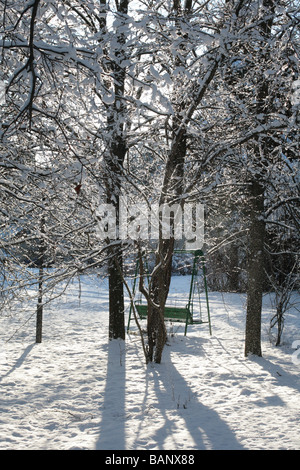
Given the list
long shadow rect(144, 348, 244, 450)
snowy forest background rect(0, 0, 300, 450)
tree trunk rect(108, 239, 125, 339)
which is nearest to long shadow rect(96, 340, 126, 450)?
long shadow rect(144, 348, 244, 450)

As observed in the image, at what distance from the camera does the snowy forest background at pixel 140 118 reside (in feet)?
11.2

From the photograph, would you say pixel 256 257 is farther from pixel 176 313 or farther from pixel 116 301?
pixel 116 301

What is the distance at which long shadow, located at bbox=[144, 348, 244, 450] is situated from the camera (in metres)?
3.44

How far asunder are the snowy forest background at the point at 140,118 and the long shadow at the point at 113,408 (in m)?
0.62

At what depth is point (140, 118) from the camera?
5.99 m

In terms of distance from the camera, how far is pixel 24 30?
10.9ft

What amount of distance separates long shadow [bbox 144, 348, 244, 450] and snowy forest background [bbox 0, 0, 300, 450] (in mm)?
882

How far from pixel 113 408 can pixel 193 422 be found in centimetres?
90

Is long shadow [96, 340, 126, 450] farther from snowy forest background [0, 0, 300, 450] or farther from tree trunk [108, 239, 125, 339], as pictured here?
tree trunk [108, 239, 125, 339]

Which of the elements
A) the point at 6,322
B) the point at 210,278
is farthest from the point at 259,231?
the point at 210,278

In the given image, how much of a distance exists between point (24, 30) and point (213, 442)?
12.2ft

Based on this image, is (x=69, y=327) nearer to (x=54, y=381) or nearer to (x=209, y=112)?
(x=54, y=381)

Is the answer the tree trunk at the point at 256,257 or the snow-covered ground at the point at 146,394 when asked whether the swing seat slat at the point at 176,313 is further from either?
the tree trunk at the point at 256,257

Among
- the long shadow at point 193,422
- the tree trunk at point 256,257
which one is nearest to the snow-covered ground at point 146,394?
the long shadow at point 193,422
